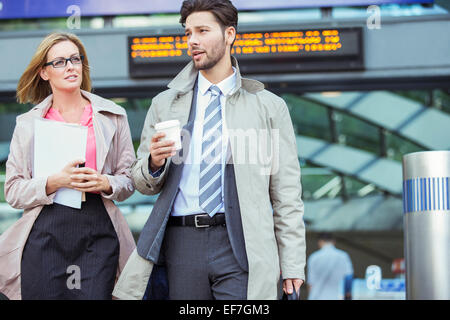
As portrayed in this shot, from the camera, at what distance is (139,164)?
309 cm

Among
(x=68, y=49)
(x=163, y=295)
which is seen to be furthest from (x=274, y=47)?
(x=163, y=295)

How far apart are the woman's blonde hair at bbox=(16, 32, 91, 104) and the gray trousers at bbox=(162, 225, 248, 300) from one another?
103 cm

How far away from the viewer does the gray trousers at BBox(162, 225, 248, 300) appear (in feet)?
9.67

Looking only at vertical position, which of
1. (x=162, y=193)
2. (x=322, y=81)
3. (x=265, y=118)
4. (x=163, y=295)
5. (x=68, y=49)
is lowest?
(x=163, y=295)

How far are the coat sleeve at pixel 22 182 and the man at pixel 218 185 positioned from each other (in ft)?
1.37

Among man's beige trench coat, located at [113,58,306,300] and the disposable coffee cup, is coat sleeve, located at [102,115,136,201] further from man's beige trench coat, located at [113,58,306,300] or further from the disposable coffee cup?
the disposable coffee cup

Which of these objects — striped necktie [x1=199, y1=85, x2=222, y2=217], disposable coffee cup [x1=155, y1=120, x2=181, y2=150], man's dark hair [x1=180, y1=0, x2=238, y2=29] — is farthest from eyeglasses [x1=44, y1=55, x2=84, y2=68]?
disposable coffee cup [x1=155, y1=120, x2=181, y2=150]

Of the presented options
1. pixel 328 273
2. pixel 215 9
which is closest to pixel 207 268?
pixel 215 9

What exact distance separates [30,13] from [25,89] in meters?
4.05

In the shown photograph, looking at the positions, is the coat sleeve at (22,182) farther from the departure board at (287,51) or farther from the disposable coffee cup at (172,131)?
the departure board at (287,51)

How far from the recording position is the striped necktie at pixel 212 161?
9.77 feet

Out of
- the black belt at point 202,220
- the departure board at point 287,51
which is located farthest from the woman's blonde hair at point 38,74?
the departure board at point 287,51

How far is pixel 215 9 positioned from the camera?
3154 mm

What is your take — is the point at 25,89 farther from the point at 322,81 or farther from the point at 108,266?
the point at 322,81
